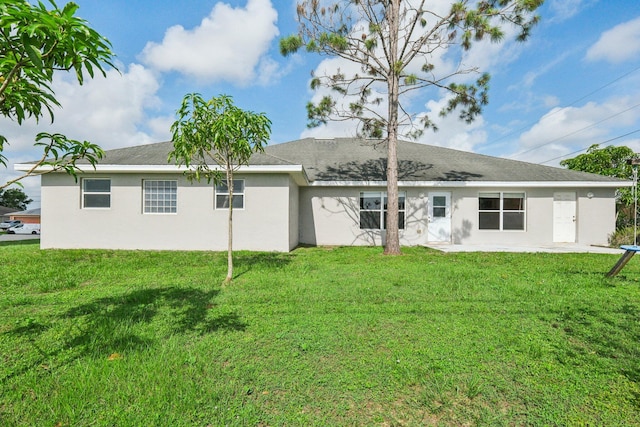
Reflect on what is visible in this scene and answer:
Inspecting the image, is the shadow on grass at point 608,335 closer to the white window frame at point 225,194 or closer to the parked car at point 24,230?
the white window frame at point 225,194

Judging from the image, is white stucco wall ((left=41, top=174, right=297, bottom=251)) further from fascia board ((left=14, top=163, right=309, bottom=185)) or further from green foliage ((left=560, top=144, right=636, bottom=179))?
green foliage ((left=560, top=144, right=636, bottom=179))

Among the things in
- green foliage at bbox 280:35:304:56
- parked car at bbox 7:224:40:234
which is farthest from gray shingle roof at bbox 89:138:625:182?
parked car at bbox 7:224:40:234

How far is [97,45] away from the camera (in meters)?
1.64

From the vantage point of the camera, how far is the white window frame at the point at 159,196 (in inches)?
410

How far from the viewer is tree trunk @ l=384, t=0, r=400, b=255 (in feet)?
31.4

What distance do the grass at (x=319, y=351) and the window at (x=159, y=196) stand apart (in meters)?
4.79

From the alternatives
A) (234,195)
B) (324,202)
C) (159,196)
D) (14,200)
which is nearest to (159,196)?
(159,196)

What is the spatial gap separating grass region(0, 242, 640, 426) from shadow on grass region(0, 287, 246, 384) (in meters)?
0.02

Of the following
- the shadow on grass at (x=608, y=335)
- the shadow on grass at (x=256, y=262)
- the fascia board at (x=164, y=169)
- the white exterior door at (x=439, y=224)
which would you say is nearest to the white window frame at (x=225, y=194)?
the fascia board at (x=164, y=169)

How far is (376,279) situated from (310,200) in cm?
680

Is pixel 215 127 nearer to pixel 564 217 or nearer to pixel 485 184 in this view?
pixel 485 184

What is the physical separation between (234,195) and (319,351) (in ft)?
26.6

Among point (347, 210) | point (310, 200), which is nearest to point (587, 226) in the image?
point (347, 210)

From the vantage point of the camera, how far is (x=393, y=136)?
32.2 ft
